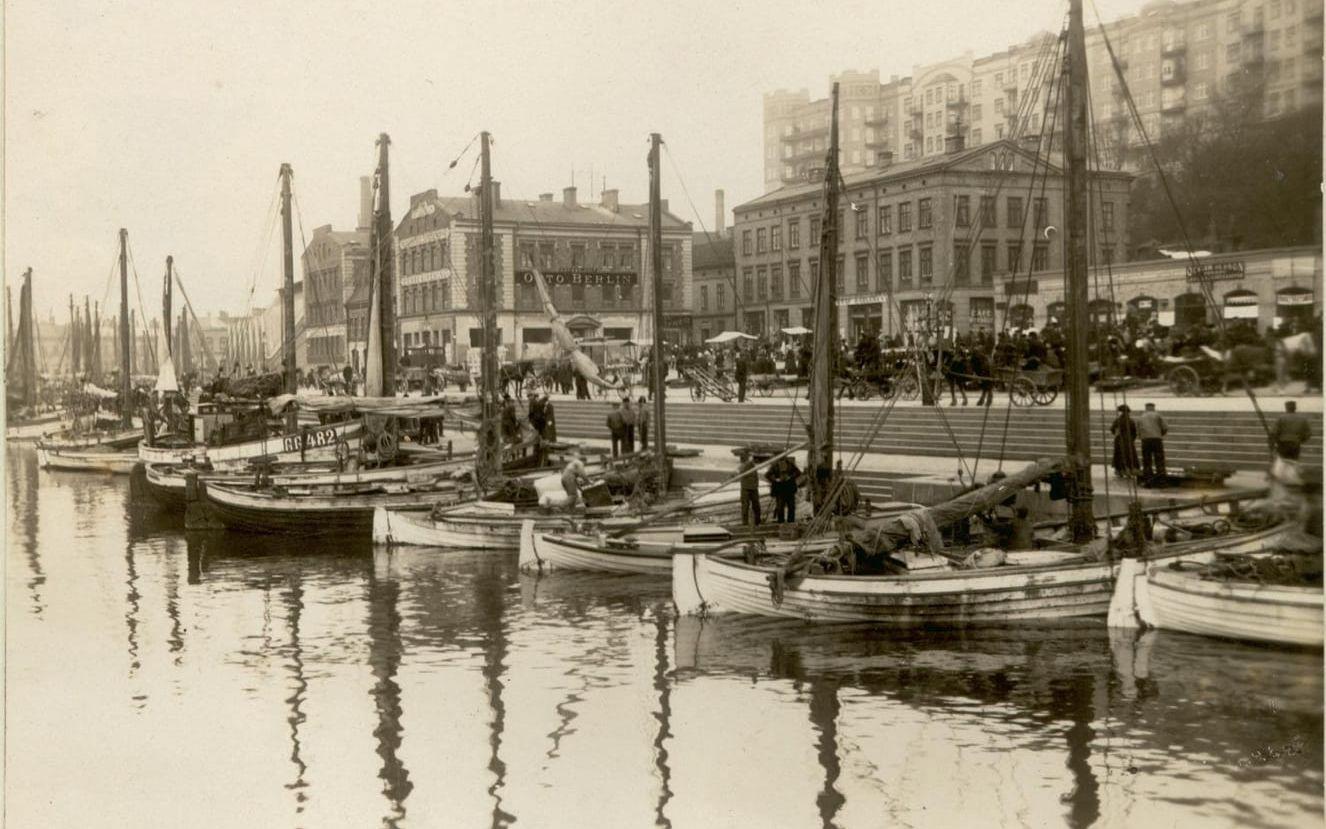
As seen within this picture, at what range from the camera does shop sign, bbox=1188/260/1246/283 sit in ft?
32.8

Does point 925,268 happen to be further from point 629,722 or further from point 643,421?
point 629,722

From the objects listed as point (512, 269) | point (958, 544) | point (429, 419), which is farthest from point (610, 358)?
point (958, 544)

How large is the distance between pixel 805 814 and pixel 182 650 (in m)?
9.86

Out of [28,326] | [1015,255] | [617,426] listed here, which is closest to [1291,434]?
[1015,255]

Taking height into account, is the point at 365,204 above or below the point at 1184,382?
above

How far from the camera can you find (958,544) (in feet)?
56.1

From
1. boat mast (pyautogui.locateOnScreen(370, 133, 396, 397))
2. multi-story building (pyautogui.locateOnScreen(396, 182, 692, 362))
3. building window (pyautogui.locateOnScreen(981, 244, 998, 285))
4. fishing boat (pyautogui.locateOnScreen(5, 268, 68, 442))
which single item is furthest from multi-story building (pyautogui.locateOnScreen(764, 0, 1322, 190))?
boat mast (pyautogui.locateOnScreen(370, 133, 396, 397))

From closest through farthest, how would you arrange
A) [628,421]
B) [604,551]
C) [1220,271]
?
1. [1220,271]
2. [604,551]
3. [628,421]

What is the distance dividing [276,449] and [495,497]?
37.3 ft

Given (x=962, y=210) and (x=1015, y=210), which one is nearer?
(x=1015, y=210)

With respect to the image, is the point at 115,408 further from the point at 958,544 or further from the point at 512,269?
the point at 958,544

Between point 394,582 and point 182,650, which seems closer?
point 182,650

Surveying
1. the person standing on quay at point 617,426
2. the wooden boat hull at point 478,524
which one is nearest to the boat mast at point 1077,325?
the wooden boat hull at point 478,524

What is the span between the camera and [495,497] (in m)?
23.9
